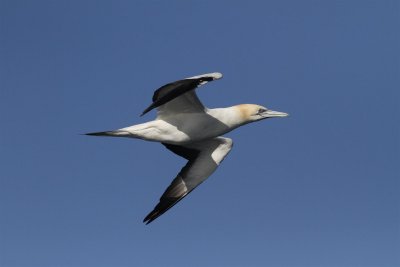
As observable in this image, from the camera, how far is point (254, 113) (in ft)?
55.5

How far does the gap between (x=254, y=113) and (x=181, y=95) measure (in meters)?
2.12

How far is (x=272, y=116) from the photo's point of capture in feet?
57.1

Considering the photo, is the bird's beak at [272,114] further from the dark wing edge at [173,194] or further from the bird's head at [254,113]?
the dark wing edge at [173,194]

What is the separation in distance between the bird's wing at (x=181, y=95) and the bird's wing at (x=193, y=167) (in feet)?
4.97

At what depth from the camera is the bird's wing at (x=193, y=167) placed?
663 inches

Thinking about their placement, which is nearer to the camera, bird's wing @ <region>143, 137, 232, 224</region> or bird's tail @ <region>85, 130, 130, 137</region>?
bird's tail @ <region>85, 130, 130, 137</region>

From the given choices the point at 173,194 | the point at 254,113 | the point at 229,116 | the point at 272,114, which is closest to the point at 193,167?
the point at 173,194

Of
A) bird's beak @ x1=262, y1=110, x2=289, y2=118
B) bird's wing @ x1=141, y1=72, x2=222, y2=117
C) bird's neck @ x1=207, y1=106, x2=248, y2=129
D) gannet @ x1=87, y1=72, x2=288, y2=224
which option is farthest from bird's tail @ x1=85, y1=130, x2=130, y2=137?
bird's beak @ x1=262, y1=110, x2=289, y2=118

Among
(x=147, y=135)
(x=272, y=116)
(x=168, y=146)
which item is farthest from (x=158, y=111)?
(x=272, y=116)

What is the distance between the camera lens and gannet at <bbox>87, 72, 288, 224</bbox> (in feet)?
52.1

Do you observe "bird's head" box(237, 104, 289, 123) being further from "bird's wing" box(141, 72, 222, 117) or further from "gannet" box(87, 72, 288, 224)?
"bird's wing" box(141, 72, 222, 117)

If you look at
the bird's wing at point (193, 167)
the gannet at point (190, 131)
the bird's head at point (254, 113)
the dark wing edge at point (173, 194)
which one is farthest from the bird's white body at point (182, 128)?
the dark wing edge at point (173, 194)

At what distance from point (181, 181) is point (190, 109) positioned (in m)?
1.97

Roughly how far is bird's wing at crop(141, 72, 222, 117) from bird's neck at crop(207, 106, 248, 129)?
0.36 meters
